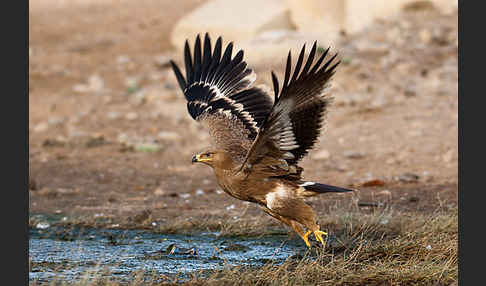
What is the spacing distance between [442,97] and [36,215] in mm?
6619

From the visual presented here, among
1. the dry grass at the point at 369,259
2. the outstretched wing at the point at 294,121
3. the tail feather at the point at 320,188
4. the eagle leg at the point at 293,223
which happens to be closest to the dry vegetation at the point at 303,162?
the dry grass at the point at 369,259

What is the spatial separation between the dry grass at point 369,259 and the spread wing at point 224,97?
884 millimetres

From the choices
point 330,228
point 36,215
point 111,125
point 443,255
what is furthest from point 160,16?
point 443,255

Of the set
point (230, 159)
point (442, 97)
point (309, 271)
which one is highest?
point (442, 97)

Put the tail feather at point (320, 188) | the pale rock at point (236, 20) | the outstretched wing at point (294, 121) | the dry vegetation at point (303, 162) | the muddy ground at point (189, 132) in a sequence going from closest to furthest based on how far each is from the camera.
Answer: the outstretched wing at point (294, 121) < the tail feather at point (320, 188) < the dry vegetation at point (303, 162) < the muddy ground at point (189, 132) < the pale rock at point (236, 20)

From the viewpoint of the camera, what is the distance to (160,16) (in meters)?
19.9

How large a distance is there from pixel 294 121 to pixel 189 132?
6.77 m

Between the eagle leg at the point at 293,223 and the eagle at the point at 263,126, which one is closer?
the eagle at the point at 263,126

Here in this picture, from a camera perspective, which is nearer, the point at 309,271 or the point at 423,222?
the point at 309,271

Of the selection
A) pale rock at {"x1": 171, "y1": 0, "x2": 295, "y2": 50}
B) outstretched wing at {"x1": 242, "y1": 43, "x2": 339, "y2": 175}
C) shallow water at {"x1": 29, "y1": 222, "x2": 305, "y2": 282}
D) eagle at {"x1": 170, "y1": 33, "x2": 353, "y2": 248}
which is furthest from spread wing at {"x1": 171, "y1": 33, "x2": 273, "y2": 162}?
pale rock at {"x1": 171, "y1": 0, "x2": 295, "y2": 50}

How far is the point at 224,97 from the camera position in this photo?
7.02 m

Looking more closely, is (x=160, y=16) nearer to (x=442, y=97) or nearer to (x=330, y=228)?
(x=442, y=97)

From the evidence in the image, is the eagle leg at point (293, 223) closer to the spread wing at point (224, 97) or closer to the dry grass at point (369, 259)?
the dry grass at point (369, 259)

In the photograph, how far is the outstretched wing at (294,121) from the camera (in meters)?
5.18
